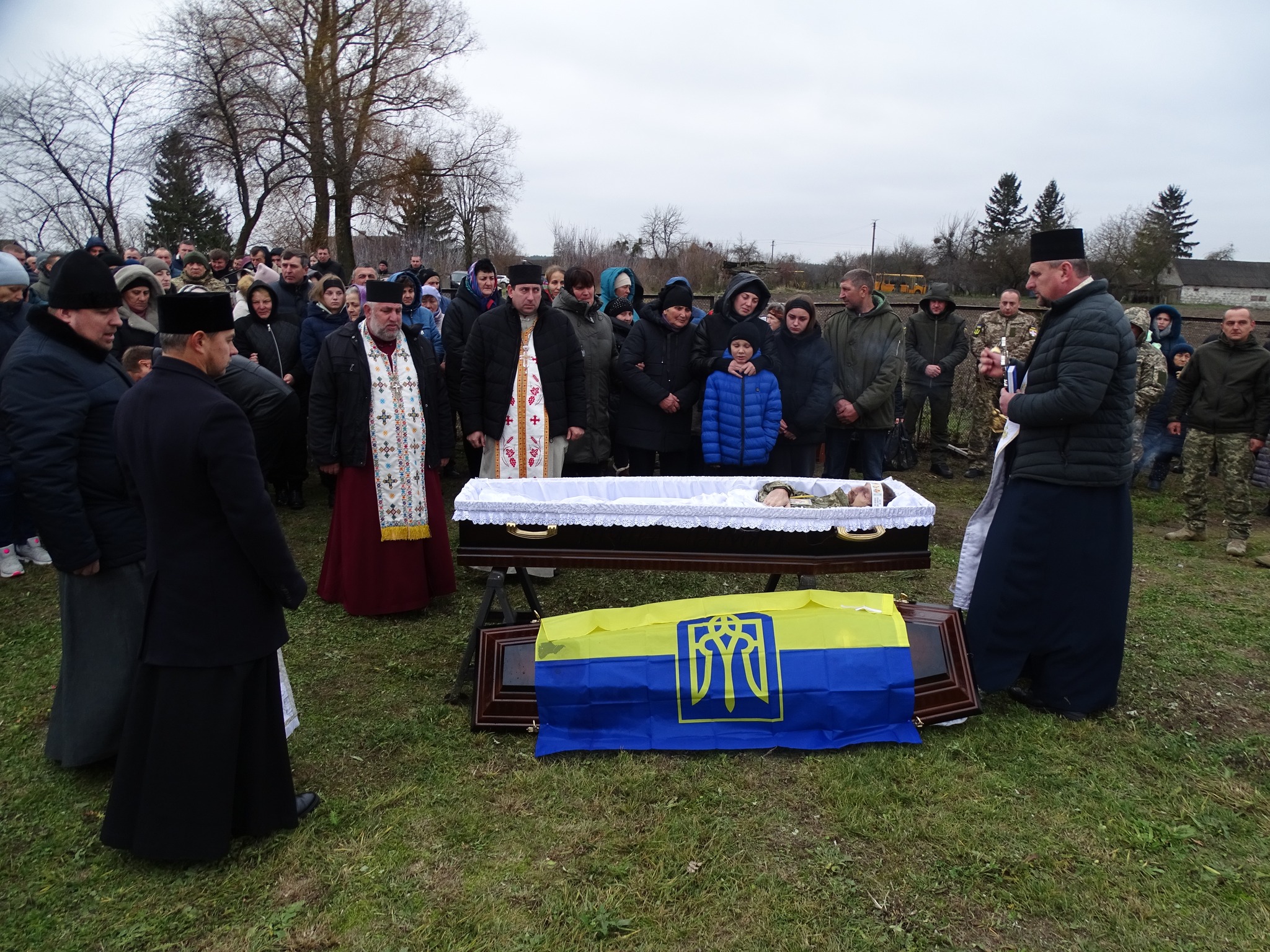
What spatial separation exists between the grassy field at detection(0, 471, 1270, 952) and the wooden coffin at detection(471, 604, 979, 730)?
110 mm

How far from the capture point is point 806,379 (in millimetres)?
6223

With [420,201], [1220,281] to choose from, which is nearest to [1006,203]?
[1220,281]

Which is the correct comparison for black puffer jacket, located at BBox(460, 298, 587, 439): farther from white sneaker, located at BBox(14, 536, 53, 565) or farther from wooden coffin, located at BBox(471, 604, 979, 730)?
white sneaker, located at BBox(14, 536, 53, 565)

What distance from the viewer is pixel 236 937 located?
2543mm

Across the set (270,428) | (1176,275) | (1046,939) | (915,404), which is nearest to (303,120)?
(915,404)

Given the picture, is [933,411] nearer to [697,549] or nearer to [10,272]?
[697,549]

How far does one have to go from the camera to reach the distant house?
162 feet

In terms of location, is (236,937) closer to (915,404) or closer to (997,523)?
(997,523)

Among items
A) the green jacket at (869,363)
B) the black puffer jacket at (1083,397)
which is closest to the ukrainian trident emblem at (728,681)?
the black puffer jacket at (1083,397)

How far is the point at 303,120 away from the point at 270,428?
18.5 meters

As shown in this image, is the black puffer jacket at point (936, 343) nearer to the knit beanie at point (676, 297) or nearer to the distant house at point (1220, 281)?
the knit beanie at point (676, 297)

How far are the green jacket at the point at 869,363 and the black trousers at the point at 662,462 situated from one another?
4.02 ft

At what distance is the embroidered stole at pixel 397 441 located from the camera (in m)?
4.91

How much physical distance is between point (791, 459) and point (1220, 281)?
2273 inches
